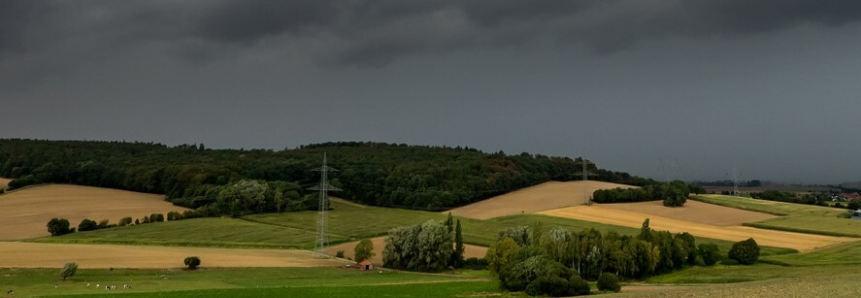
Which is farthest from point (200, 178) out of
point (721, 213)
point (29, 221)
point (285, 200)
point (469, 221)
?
point (721, 213)

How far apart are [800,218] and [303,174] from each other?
301 feet

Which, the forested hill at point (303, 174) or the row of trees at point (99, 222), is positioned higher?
the forested hill at point (303, 174)

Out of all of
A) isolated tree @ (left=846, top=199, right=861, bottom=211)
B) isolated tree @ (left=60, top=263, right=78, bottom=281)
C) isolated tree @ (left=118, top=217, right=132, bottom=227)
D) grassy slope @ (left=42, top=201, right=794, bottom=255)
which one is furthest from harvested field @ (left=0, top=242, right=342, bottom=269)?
isolated tree @ (left=846, top=199, right=861, bottom=211)

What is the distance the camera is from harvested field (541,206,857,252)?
8169 cm

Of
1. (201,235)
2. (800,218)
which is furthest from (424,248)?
(800,218)

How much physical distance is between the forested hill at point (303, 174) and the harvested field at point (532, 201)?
5.22 metres

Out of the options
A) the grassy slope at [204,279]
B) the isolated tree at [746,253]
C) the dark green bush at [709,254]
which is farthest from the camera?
the dark green bush at [709,254]

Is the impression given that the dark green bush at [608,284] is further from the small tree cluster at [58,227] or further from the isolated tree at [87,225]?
the small tree cluster at [58,227]

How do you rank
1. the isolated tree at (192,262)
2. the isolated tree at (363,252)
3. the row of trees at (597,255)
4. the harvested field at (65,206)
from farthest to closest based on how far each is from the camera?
1. the harvested field at (65,206)
2. the isolated tree at (363,252)
3. the isolated tree at (192,262)
4. the row of trees at (597,255)

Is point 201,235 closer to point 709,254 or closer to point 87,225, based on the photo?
Answer: point 87,225

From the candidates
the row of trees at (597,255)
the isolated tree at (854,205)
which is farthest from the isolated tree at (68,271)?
the isolated tree at (854,205)

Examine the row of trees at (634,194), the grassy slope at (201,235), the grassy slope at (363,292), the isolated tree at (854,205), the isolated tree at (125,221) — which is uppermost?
the row of trees at (634,194)

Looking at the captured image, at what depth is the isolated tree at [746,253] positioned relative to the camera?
70.9 m

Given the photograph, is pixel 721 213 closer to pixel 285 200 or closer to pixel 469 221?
pixel 469 221
